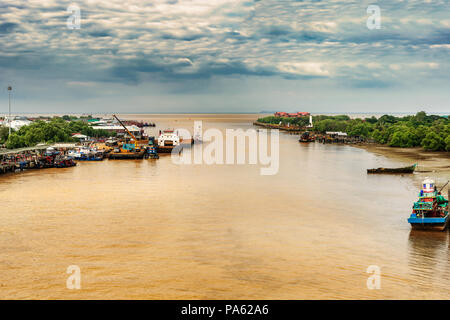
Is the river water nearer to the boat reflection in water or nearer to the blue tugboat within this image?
the boat reflection in water

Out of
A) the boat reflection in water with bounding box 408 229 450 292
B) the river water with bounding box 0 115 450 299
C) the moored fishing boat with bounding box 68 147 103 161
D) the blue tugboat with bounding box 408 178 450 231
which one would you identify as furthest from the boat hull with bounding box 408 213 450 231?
the moored fishing boat with bounding box 68 147 103 161

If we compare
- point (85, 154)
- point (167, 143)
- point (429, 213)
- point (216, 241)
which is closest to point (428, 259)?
Result: point (429, 213)

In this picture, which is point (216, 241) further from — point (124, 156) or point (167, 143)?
point (167, 143)

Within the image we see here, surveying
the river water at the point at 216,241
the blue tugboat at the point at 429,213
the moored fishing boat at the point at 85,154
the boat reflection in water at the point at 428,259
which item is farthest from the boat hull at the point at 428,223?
the moored fishing boat at the point at 85,154

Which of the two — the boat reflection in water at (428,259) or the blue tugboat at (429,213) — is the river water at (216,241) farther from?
the blue tugboat at (429,213)

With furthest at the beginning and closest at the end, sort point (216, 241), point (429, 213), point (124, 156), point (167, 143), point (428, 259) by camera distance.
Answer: point (167, 143)
point (124, 156)
point (429, 213)
point (216, 241)
point (428, 259)
